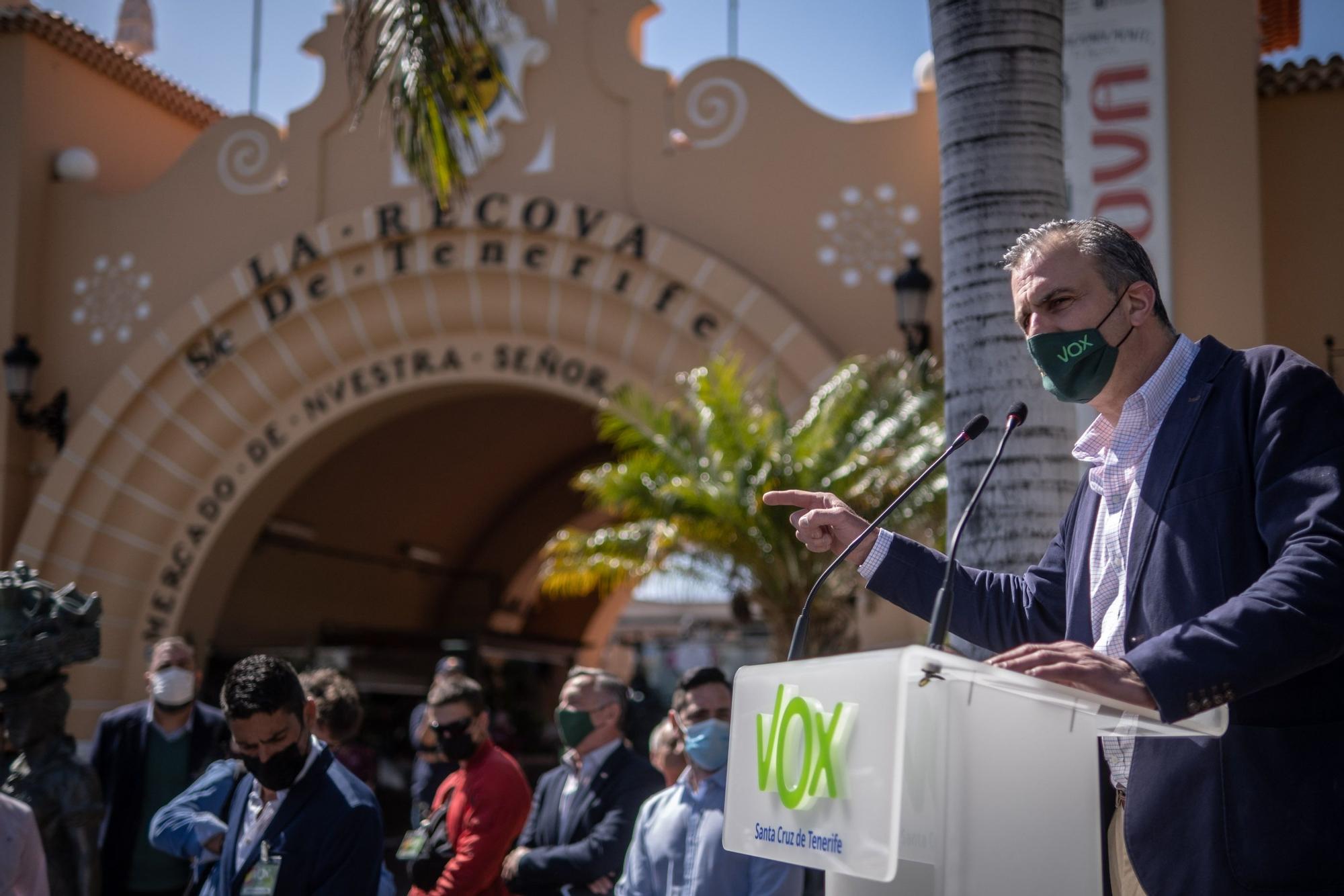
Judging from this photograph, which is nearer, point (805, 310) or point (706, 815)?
point (706, 815)

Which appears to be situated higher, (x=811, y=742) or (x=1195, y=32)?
(x=1195, y=32)

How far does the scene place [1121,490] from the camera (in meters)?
2.63

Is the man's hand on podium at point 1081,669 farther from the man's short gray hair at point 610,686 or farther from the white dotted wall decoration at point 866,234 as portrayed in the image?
the white dotted wall decoration at point 866,234


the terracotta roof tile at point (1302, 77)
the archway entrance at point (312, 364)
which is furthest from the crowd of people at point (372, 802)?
the terracotta roof tile at point (1302, 77)

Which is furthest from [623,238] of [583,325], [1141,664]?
[1141,664]

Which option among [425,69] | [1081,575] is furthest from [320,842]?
[425,69]

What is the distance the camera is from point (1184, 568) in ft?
7.78

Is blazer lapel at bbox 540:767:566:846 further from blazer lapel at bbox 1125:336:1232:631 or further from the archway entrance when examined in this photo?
the archway entrance

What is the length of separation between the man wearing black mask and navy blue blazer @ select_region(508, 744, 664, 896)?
0.11 meters

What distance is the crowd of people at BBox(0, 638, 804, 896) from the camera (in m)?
4.23

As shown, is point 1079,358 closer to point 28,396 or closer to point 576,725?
point 576,725

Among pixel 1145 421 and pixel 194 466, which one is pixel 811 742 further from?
pixel 194 466

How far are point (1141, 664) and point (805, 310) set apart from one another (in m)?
9.42

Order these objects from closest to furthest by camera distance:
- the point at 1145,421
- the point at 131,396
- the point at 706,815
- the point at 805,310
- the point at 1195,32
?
the point at 1145,421
the point at 706,815
the point at 1195,32
the point at 805,310
the point at 131,396
